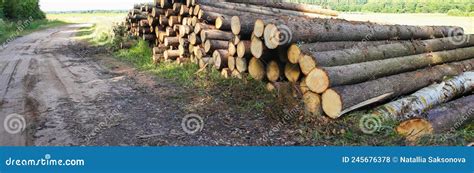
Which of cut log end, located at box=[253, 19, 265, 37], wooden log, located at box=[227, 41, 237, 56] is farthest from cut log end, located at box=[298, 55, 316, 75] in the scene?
wooden log, located at box=[227, 41, 237, 56]

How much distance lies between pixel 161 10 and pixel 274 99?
6.99m

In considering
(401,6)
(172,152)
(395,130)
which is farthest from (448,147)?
(401,6)

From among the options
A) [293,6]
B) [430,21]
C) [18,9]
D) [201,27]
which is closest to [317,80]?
[201,27]

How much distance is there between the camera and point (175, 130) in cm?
640

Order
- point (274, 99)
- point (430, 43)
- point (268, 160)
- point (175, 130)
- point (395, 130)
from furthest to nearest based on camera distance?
point (430, 43) < point (274, 99) < point (175, 130) < point (395, 130) < point (268, 160)

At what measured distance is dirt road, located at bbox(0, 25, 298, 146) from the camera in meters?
5.98

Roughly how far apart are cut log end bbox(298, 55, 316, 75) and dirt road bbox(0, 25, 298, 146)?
1079 mm

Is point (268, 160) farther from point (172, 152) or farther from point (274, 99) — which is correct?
point (274, 99)

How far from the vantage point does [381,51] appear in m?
8.28

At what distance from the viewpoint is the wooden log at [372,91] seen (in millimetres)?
6461

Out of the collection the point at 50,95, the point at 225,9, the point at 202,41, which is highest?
the point at 225,9

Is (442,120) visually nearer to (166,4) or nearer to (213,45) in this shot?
(213,45)

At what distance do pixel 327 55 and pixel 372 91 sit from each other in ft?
3.38

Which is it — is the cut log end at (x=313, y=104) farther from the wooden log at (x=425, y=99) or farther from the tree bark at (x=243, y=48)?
the tree bark at (x=243, y=48)
